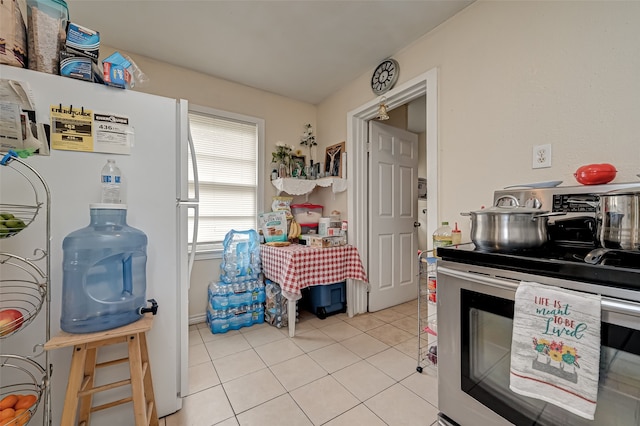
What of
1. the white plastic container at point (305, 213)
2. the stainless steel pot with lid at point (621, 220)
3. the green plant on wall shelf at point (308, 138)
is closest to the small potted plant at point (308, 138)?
the green plant on wall shelf at point (308, 138)

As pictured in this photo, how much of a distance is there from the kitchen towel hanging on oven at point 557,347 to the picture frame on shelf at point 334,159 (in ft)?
7.41

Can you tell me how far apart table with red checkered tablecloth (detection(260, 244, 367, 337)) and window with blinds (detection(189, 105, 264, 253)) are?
0.52 meters

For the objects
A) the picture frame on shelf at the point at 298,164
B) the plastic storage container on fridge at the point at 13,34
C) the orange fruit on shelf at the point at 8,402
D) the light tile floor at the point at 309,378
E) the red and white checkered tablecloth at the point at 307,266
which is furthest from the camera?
the picture frame on shelf at the point at 298,164

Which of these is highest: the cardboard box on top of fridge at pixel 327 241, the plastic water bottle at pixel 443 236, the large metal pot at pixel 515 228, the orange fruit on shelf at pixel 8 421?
the large metal pot at pixel 515 228

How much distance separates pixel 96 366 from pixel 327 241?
1.79 m

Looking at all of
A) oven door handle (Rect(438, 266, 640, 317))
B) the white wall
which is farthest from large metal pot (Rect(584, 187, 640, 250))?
the white wall

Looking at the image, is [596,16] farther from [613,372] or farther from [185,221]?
[185,221]

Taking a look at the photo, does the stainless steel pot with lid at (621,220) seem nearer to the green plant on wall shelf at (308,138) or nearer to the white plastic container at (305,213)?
the white plastic container at (305,213)

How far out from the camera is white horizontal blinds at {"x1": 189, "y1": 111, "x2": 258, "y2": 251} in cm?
261

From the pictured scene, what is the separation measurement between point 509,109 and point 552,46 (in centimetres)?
34

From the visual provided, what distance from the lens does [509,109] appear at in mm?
1515

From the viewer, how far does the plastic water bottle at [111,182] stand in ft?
3.62

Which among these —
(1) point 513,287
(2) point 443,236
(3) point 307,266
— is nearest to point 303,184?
(3) point 307,266

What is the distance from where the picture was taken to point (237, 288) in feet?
7.86
